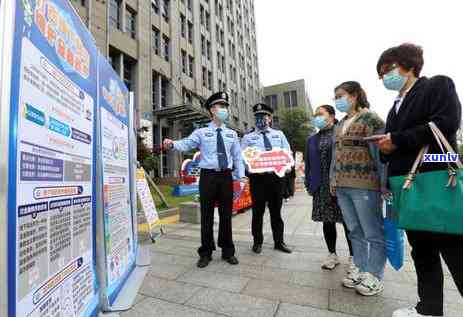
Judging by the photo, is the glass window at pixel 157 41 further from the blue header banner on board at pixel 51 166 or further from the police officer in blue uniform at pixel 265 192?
the blue header banner on board at pixel 51 166

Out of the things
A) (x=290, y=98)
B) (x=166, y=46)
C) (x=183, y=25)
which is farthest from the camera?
(x=290, y=98)

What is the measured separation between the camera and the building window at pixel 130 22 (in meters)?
15.0

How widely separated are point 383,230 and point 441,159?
98 centimetres

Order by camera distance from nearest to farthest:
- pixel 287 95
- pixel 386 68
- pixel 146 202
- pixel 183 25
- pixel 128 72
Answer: pixel 386 68 → pixel 146 202 → pixel 128 72 → pixel 183 25 → pixel 287 95

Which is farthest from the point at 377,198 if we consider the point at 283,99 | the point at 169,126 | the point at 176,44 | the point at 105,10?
the point at 283,99

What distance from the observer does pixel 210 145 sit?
10.8 feet

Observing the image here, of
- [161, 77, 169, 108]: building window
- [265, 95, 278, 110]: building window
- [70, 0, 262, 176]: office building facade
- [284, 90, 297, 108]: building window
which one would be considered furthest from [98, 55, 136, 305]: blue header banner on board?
[265, 95, 278, 110]: building window

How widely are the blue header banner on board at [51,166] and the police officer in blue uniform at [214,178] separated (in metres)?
1.60

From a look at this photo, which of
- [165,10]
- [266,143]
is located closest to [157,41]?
[165,10]

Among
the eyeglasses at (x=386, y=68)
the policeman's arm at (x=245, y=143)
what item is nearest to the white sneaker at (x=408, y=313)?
the eyeglasses at (x=386, y=68)

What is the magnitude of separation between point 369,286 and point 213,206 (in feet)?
5.90

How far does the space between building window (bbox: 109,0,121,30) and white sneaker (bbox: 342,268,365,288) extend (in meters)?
15.7

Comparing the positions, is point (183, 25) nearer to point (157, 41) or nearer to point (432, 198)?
point (157, 41)

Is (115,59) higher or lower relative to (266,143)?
higher
